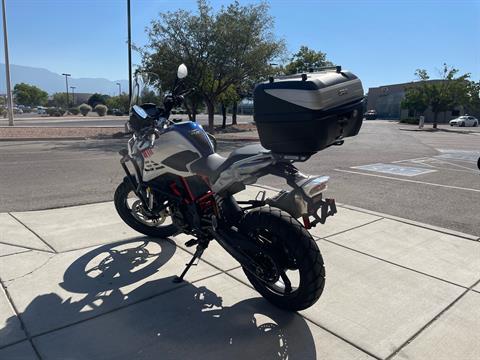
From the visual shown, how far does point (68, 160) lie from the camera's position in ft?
35.3

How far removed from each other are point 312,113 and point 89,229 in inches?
131

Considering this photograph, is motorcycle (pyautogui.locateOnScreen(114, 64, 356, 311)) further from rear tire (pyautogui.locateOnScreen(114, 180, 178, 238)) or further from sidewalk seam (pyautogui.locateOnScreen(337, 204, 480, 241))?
sidewalk seam (pyautogui.locateOnScreen(337, 204, 480, 241))

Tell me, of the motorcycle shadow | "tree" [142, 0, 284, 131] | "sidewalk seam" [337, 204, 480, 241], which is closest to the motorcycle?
the motorcycle shadow

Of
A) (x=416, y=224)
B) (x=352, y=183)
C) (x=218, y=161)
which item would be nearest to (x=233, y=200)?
(x=218, y=161)

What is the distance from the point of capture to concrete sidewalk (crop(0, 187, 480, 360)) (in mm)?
2533

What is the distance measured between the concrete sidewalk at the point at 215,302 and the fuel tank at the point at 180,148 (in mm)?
978

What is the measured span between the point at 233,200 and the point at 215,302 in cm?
82

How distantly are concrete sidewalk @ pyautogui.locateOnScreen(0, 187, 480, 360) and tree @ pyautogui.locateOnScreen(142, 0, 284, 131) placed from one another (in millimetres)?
15494

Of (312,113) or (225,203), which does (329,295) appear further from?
(312,113)

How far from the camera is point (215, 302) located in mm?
3088

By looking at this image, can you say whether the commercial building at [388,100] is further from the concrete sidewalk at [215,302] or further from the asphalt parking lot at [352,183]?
the concrete sidewalk at [215,302]

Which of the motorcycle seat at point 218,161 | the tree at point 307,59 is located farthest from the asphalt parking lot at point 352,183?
the tree at point 307,59

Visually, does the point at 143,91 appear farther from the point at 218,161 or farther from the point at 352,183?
the point at 352,183

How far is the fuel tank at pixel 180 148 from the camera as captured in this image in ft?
10.8
